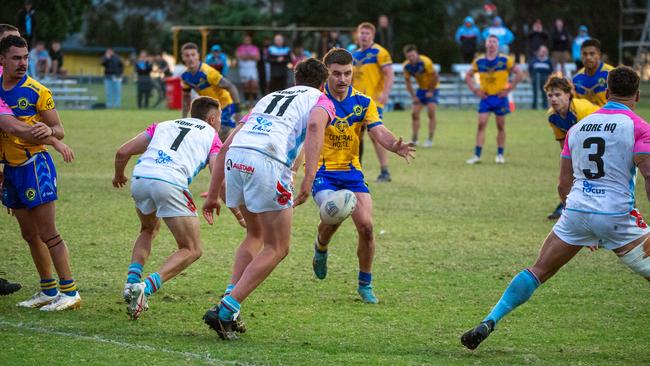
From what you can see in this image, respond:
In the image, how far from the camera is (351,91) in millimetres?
8172

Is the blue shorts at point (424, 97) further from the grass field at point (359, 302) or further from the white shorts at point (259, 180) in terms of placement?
the white shorts at point (259, 180)

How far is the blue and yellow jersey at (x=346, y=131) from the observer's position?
8031 millimetres

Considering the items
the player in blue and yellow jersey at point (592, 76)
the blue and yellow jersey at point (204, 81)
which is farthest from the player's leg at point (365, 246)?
the blue and yellow jersey at point (204, 81)

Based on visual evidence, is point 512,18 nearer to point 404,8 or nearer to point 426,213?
point 404,8

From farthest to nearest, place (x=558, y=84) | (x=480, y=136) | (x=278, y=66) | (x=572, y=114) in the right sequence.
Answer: (x=278, y=66)
(x=480, y=136)
(x=572, y=114)
(x=558, y=84)

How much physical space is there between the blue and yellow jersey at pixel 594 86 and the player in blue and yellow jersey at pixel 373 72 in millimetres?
4225

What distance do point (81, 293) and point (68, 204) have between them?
5179mm

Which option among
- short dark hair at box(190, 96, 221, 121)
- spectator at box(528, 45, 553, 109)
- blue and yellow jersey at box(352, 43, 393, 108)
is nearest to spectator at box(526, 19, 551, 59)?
spectator at box(528, 45, 553, 109)

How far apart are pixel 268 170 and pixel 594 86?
6944 millimetres

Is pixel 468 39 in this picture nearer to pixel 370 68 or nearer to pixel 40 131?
pixel 370 68

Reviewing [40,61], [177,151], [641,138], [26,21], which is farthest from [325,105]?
[40,61]

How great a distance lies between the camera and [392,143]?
7.46 metres

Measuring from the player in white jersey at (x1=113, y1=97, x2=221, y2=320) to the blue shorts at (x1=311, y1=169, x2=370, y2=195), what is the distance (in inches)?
39.9

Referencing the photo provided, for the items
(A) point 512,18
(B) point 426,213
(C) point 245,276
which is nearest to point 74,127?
(B) point 426,213
